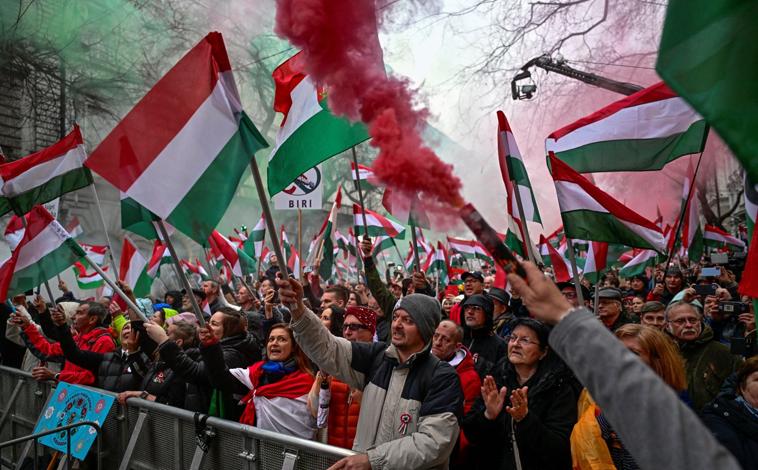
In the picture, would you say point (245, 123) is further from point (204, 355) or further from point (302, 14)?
point (204, 355)

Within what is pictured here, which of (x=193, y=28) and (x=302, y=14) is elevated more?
(x=193, y=28)

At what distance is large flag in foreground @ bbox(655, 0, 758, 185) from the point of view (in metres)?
1.34

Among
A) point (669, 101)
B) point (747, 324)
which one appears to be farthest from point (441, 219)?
point (747, 324)

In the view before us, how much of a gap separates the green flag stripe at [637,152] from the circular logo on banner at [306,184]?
3060mm

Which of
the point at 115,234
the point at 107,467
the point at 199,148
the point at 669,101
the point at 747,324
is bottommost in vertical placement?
the point at 107,467

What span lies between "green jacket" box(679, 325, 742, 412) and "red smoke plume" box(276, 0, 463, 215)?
2941mm

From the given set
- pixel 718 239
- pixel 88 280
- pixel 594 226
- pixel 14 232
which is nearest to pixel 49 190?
pixel 14 232

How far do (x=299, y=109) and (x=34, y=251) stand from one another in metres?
3.08

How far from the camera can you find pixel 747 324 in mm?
5473

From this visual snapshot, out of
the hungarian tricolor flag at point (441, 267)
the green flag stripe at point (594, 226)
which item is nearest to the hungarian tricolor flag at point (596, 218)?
the green flag stripe at point (594, 226)

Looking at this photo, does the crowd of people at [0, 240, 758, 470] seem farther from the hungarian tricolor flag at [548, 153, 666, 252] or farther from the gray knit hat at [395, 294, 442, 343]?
the hungarian tricolor flag at [548, 153, 666, 252]

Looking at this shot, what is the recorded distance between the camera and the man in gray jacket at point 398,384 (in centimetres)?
274

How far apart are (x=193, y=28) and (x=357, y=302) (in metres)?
17.2

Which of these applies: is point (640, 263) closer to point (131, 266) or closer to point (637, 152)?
point (637, 152)
